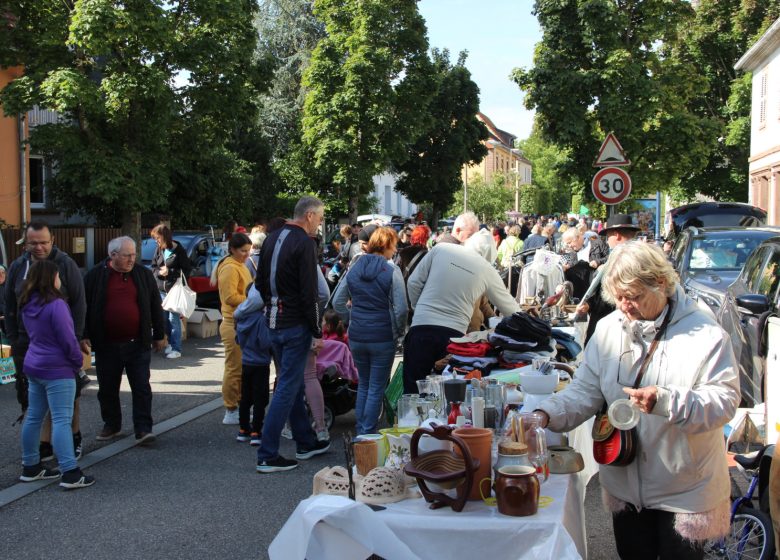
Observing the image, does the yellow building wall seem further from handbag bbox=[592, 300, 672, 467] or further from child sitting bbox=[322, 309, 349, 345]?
handbag bbox=[592, 300, 672, 467]

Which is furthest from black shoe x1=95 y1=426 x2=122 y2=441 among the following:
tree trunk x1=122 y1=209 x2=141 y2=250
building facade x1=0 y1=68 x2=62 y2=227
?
building facade x1=0 y1=68 x2=62 y2=227

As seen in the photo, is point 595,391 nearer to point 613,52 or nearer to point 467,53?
point 613,52

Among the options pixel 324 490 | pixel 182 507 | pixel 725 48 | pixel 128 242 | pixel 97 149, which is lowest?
pixel 182 507

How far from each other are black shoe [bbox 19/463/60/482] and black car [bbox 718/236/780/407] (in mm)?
5786

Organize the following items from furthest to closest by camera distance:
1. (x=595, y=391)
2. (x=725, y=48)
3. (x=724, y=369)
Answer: (x=725, y=48)
(x=595, y=391)
(x=724, y=369)

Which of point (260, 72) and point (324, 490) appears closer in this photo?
point (324, 490)

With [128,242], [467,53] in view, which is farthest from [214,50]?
[467,53]

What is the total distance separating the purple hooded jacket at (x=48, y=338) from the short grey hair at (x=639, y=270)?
4239 millimetres

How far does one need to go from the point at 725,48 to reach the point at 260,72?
25.7 meters

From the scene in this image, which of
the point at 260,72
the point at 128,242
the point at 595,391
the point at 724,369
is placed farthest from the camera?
the point at 260,72

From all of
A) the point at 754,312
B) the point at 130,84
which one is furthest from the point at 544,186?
the point at 754,312

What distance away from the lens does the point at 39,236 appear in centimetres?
640

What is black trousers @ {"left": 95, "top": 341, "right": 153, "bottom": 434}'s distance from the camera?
6.98m

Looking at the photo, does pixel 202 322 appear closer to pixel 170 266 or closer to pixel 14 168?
pixel 170 266
